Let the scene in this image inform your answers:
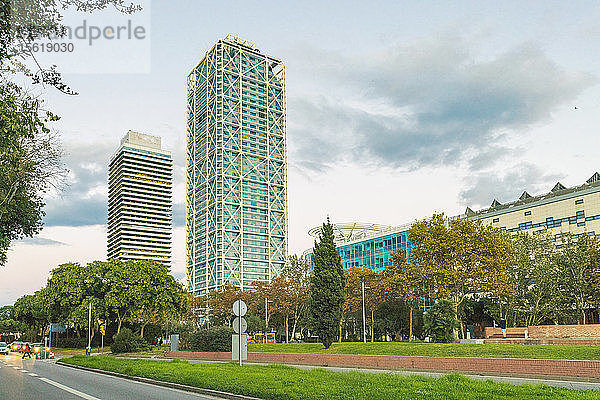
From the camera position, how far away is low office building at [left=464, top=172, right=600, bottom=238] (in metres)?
89.4

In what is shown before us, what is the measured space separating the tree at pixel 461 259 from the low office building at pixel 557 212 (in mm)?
35193

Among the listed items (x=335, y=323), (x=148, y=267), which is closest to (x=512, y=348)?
(x=335, y=323)

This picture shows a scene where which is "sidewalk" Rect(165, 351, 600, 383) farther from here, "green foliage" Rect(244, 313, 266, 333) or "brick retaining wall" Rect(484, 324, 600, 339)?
"green foliage" Rect(244, 313, 266, 333)

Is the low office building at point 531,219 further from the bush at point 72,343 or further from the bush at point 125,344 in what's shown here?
the bush at point 72,343

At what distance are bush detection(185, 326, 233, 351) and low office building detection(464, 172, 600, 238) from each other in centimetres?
5295

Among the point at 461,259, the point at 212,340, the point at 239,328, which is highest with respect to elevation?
the point at 461,259

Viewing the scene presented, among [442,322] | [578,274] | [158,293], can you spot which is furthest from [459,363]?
[158,293]

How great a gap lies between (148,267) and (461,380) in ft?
186

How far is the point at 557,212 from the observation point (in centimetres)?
9469

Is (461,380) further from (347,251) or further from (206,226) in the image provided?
(206,226)

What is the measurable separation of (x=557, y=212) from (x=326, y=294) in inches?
2640

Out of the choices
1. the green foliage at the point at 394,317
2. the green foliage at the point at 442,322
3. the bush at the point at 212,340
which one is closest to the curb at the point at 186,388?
the bush at the point at 212,340

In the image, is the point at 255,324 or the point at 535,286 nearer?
the point at 535,286

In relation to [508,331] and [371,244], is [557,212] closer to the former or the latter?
[371,244]
